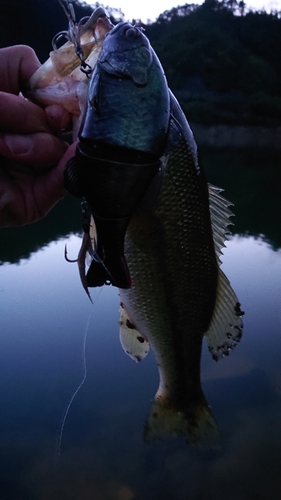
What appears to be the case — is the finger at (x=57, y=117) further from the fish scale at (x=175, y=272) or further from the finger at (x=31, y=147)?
the fish scale at (x=175, y=272)

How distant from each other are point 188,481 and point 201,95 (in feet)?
163

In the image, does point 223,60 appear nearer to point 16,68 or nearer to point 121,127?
point 16,68

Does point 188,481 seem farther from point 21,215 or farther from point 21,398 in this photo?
point 21,215

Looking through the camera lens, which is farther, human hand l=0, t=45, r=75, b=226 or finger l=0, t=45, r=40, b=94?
finger l=0, t=45, r=40, b=94

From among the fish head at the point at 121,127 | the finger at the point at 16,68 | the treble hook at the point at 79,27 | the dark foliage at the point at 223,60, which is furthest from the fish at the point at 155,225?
the dark foliage at the point at 223,60

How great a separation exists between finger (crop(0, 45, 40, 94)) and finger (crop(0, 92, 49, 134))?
0.48ft

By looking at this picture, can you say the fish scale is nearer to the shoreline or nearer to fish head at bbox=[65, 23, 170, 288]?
fish head at bbox=[65, 23, 170, 288]

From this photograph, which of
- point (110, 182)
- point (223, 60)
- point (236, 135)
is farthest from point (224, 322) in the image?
point (223, 60)

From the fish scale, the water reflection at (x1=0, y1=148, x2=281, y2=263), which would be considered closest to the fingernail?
the fish scale

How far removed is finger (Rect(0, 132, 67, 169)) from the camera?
5.75 ft

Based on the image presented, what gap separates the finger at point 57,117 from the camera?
1685mm

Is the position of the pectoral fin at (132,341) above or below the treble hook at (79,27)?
below

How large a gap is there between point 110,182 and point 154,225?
348mm

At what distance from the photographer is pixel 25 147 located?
1.76 meters
